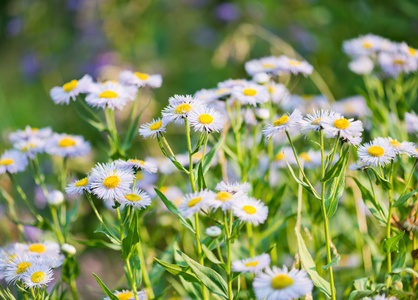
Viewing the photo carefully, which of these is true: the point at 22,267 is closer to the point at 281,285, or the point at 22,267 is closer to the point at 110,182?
the point at 110,182

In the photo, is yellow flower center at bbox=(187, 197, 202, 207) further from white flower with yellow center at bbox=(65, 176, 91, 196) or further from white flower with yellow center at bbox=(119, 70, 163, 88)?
white flower with yellow center at bbox=(119, 70, 163, 88)

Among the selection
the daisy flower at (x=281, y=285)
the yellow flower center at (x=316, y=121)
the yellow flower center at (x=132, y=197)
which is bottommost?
the daisy flower at (x=281, y=285)

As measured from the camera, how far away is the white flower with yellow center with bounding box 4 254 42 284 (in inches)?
36.3

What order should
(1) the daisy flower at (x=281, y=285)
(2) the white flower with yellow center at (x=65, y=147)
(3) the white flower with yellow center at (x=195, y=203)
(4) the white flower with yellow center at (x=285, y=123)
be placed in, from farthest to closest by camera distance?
(2) the white flower with yellow center at (x=65, y=147), (4) the white flower with yellow center at (x=285, y=123), (3) the white flower with yellow center at (x=195, y=203), (1) the daisy flower at (x=281, y=285)

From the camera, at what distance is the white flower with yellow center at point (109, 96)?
113 centimetres

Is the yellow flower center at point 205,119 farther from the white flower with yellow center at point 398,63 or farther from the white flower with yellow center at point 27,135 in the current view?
the white flower with yellow center at point 398,63

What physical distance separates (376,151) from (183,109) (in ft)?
1.30

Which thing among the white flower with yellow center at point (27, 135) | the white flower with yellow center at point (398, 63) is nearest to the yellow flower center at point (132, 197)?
the white flower with yellow center at point (27, 135)

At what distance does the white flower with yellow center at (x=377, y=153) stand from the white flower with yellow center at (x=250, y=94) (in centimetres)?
30

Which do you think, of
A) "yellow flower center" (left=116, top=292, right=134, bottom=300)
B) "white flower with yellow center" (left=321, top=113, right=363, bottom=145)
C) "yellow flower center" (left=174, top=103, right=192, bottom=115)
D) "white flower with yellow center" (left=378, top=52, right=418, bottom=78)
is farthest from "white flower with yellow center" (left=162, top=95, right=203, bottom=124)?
"white flower with yellow center" (left=378, top=52, right=418, bottom=78)

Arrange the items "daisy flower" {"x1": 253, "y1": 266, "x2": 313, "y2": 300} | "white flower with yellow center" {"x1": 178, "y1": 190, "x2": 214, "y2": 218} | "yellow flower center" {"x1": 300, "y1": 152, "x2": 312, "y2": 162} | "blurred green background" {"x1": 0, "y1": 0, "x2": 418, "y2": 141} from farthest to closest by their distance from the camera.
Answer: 1. "blurred green background" {"x1": 0, "y1": 0, "x2": 418, "y2": 141}
2. "yellow flower center" {"x1": 300, "y1": 152, "x2": 312, "y2": 162}
3. "white flower with yellow center" {"x1": 178, "y1": 190, "x2": 214, "y2": 218}
4. "daisy flower" {"x1": 253, "y1": 266, "x2": 313, "y2": 300}

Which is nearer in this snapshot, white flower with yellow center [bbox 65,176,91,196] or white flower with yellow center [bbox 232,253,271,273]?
white flower with yellow center [bbox 232,253,271,273]

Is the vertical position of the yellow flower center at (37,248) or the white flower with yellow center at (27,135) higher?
the white flower with yellow center at (27,135)

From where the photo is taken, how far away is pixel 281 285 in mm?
700
